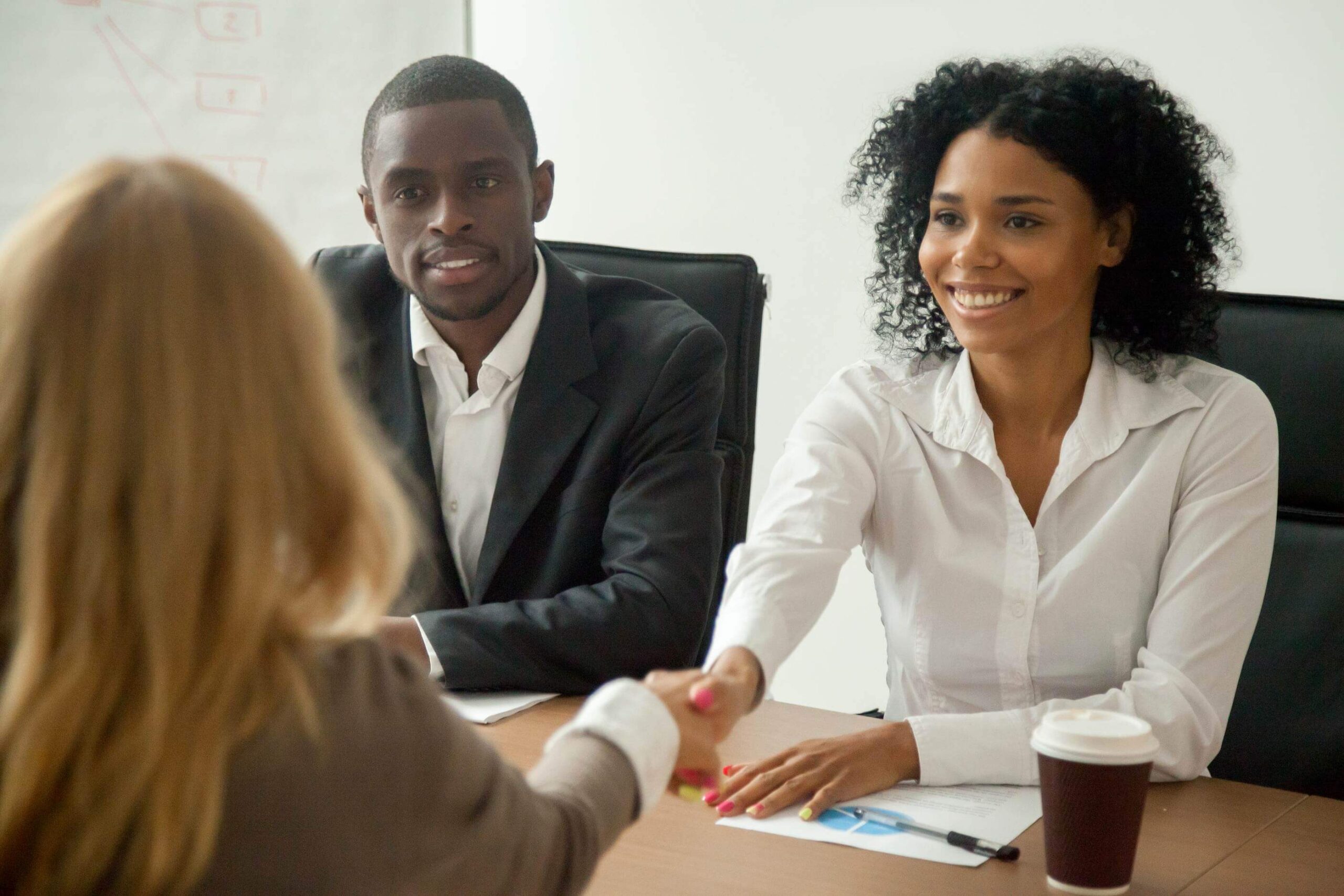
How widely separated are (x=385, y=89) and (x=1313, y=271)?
5.18 ft

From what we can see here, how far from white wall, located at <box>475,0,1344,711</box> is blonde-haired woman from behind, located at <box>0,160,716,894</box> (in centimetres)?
206

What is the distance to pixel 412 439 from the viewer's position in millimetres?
1870

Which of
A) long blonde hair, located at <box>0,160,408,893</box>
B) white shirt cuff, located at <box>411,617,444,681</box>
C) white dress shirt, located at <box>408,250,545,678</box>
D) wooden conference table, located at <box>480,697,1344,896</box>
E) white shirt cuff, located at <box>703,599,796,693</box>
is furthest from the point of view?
white dress shirt, located at <box>408,250,545,678</box>

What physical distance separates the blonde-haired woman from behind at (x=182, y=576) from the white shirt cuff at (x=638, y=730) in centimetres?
19

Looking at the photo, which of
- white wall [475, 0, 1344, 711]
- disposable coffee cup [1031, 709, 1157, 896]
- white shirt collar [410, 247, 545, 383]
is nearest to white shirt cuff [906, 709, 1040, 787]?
disposable coffee cup [1031, 709, 1157, 896]

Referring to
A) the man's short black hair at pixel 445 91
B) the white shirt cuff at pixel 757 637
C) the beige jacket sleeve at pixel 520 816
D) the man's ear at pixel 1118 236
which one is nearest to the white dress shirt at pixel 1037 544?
the white shirt cuff at pixel 757 637

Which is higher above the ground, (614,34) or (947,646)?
(614,34)

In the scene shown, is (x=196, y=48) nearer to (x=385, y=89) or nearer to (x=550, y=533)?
(x=385, y=89)

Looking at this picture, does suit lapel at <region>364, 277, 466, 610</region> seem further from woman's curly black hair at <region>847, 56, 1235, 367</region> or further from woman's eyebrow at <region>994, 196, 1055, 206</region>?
woman's eyebrow at <region>994, 196, 1055, 206</region>

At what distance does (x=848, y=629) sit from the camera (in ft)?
9.59

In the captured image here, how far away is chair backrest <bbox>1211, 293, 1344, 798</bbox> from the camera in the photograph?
5.31ft

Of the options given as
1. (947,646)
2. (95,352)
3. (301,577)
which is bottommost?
(947,646)

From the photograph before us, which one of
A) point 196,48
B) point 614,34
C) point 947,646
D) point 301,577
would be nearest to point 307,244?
point 196,48

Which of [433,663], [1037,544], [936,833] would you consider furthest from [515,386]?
[936,833]
